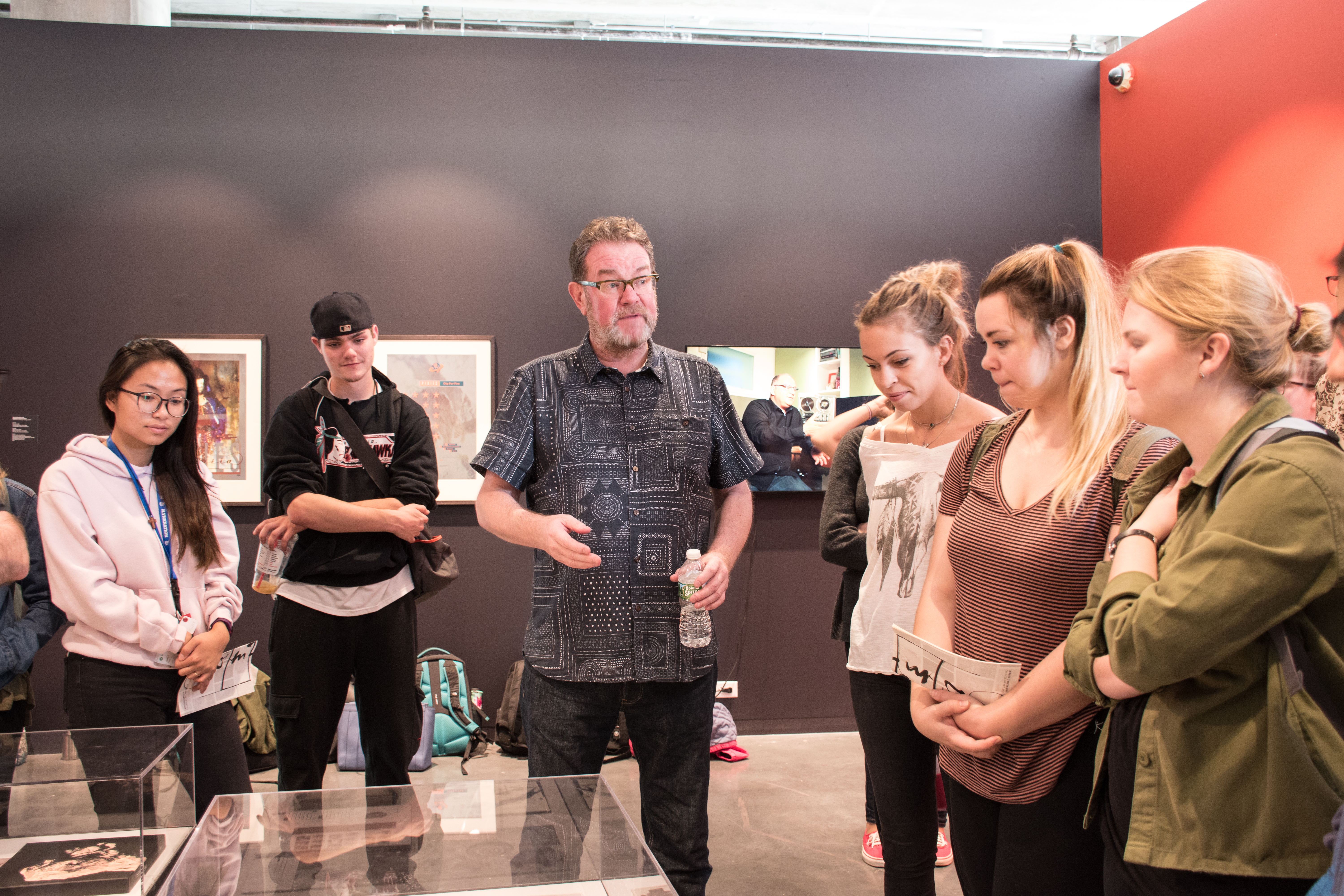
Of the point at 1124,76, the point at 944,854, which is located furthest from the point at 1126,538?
the point at 1124,76

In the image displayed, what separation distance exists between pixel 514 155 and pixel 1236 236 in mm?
3838

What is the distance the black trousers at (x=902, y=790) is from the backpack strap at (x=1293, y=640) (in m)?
1.02

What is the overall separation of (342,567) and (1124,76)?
501cm

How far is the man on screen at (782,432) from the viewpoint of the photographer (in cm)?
500

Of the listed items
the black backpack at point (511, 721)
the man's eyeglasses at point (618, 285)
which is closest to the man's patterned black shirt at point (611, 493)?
the man's eyeglasses at point (618, 285)

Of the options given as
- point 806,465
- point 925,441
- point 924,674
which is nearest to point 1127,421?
point 924,674

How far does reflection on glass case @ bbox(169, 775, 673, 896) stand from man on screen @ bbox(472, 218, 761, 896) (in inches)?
16.7

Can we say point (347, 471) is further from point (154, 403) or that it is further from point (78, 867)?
point (78, 867)

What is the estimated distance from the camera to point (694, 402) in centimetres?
225

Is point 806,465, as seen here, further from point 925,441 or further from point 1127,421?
point 1127,421

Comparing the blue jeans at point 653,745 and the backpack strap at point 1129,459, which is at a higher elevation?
the backpack strap at point 1129,459

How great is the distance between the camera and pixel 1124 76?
16.6ft

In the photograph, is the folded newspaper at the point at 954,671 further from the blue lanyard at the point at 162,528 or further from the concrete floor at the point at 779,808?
the blue lanyard at the point at 162,528

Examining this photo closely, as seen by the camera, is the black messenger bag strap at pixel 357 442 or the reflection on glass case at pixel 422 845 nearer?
the reflection on glass case at pixel 422 845
